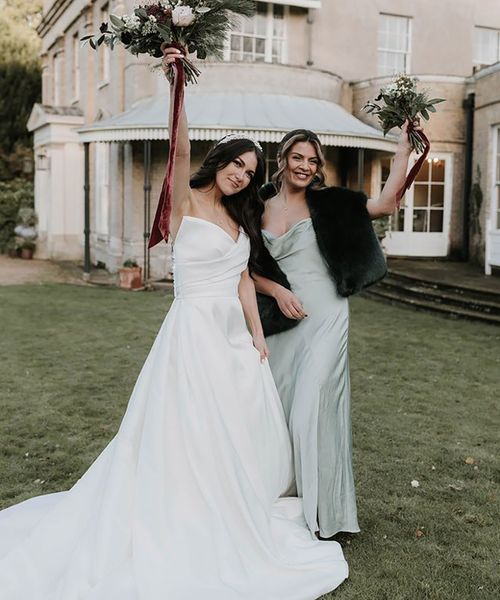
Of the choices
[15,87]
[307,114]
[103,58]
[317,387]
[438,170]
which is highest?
[15,87]

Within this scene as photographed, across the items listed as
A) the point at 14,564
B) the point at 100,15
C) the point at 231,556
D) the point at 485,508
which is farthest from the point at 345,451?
the point at 100,15

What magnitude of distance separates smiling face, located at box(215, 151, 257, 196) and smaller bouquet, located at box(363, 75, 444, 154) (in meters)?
0.78

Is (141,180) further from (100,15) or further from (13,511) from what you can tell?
(13,511)

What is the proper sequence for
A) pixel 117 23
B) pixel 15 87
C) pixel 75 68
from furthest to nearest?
pixel 15 87, pixel 75 68, pixel 117 23

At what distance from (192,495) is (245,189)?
142 centimetres

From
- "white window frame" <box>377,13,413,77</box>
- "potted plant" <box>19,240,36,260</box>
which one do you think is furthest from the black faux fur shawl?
"potted plant" <box>19,240,36,260</box>

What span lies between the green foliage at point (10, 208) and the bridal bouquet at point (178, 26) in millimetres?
19259

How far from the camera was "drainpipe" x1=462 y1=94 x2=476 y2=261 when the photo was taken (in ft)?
54.4

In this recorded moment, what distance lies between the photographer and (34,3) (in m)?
33.8

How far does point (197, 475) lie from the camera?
3.16m

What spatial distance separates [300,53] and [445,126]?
3884 millimetres

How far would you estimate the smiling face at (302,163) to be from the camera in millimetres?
3512

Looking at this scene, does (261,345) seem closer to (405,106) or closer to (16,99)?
(405,106)

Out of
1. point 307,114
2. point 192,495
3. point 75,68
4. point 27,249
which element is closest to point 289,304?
point 192,495
